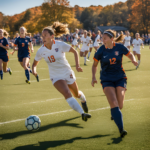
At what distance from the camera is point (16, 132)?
5141mm

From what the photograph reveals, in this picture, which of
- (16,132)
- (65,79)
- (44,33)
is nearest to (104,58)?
(65,79)

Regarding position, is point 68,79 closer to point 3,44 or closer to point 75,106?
point 75,106

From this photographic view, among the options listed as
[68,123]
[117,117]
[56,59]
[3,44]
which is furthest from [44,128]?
[3,44]

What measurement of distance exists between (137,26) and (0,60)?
2527 inches

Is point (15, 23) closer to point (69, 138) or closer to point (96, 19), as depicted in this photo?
point (96, 19)

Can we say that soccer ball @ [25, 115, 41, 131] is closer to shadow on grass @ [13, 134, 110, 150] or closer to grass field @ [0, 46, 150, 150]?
grass field @ [0, 46, 150, 150]

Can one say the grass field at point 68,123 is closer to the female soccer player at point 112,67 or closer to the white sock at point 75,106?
the white sock at point 75,106

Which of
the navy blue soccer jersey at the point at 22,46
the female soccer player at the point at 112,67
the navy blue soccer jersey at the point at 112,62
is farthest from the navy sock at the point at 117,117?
the navy blue soccer jersey at the point at 22,46

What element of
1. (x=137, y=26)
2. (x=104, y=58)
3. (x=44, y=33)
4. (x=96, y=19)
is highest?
(x=96, y=19)

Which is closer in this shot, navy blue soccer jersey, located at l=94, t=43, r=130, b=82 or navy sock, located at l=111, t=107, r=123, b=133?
navy sock, located at l=111, t=107, r=123, b=133

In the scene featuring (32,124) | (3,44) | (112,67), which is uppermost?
(3,44)

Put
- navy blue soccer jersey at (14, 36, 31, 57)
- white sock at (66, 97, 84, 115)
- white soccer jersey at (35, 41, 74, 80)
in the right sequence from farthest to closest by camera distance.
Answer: navy blue soccer jersey at (14, 36, 31, 57) → white soccer jersey at (35, 41, 74, 80) → white sock at (66, 97, 84, 115)

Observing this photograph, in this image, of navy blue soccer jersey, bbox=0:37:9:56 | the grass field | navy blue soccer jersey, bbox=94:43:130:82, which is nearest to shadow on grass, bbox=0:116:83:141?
the grass field

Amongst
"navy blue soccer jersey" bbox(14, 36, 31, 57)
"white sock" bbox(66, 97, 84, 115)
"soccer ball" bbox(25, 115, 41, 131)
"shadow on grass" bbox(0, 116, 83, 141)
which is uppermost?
"navy blue soccer jersey" bbox(14, 36, 31, 57)
